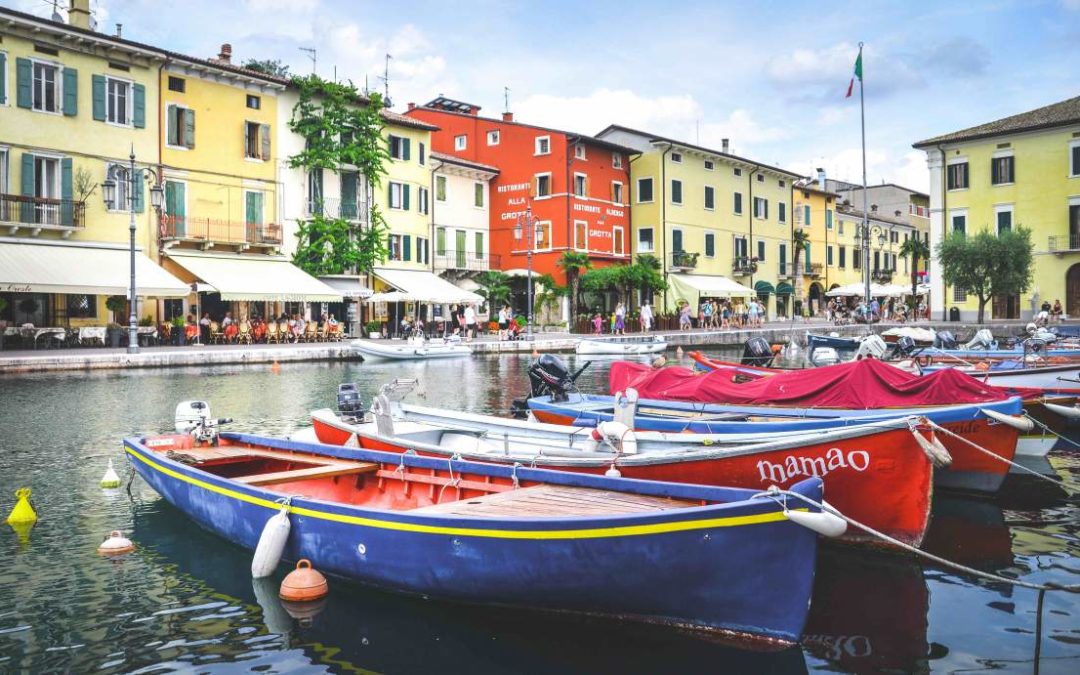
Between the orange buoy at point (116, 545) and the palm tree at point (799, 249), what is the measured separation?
222 ft

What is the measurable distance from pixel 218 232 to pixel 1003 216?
43874 millimetres

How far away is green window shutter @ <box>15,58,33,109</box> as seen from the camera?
109ft

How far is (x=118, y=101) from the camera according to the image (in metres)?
36.5

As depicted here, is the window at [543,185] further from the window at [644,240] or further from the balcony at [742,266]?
the balcony at [742,266]

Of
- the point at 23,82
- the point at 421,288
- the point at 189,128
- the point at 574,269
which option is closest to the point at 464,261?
the point at 574,269

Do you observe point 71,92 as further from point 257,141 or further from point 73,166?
point 257,141

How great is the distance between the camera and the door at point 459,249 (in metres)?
52.7

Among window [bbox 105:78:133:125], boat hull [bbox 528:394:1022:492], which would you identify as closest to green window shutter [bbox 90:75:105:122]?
window [bbox 105:78:133:125]

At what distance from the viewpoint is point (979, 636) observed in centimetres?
704

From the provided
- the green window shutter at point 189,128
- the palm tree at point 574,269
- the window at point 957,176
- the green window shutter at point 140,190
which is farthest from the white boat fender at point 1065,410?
the window at point 957,176

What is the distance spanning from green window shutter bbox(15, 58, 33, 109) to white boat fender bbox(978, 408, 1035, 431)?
34916mm

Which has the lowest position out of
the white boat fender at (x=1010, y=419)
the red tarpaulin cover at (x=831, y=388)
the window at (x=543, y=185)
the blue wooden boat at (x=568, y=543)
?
the blue wooden boat at (x=568, y=543)

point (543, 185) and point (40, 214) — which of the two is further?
point (543, 185)

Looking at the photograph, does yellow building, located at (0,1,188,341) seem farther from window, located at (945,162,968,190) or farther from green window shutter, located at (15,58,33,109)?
window, located at (945,162,968,190)
